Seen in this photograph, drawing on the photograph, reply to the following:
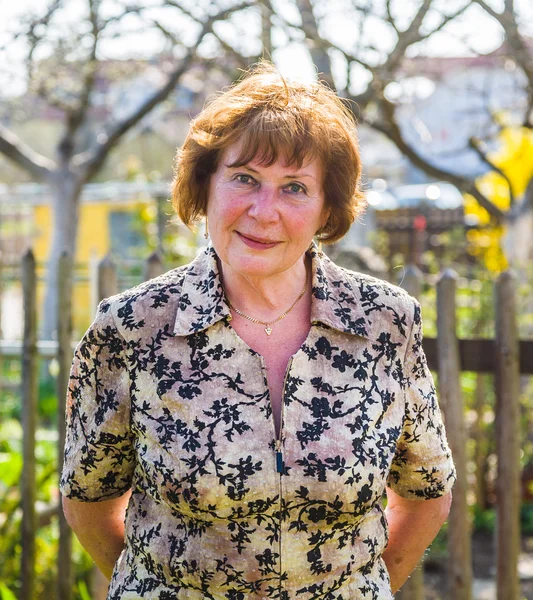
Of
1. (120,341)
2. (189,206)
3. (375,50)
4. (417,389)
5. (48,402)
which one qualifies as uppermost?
(375,50)

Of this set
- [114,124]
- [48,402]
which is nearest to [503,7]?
[114,124]

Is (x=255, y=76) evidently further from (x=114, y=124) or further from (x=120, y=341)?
(x=114, y=124)

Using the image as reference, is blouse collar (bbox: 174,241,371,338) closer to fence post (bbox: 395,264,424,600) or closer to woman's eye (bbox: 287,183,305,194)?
woman's eye (bbox: 287,183,305,194)

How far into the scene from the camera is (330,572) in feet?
6.23

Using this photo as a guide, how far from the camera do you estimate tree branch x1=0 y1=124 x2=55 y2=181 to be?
6.25 meters

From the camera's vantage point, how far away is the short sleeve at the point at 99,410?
1.95 metres

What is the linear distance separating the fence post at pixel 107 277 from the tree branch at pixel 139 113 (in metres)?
2.06

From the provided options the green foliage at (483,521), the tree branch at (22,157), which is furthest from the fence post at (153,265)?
the tree branch at (22,157)

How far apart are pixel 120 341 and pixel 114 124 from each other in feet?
17.1

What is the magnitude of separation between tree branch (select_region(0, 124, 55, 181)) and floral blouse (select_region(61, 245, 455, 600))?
4.64 metres

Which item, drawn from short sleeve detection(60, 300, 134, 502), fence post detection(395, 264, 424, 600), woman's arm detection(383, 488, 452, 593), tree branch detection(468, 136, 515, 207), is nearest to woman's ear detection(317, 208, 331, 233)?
short sleeve detection(60, 300, 134, 502)

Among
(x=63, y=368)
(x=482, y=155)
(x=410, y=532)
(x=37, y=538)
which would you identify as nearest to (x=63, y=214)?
(x=482, y=155)

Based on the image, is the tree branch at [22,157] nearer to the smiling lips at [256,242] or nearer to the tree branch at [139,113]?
the tree branch at [139,113]

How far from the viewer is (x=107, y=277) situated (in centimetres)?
314
